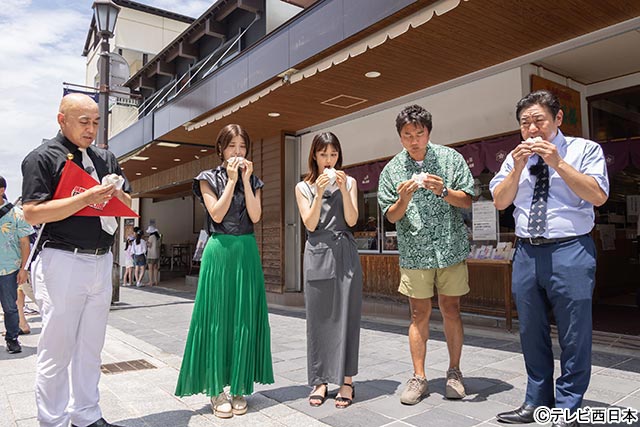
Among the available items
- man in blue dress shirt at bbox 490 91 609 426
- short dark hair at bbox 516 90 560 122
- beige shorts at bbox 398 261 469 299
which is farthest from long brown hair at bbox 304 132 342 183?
short dark hair at bbox 516 90 560 122

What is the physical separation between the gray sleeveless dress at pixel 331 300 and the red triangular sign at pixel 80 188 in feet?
4.37

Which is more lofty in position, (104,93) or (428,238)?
(104,93)

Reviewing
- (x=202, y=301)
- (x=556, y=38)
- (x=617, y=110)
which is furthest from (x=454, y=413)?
(x=617, y=110)

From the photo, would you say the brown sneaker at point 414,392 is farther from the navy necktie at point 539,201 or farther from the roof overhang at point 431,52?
the roof overhang at point 431,52

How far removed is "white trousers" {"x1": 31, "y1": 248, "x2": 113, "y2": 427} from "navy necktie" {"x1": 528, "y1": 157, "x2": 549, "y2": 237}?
2.52 meters

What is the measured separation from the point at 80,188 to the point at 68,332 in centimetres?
79

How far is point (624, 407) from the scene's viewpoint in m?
3.10

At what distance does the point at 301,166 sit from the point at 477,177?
440 cm

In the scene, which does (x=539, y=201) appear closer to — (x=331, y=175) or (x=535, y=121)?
(x=535, y=121)

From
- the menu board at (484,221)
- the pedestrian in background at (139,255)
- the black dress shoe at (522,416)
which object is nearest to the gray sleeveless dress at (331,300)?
the black dress shoe at (522,416)

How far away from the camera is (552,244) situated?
268 centimetres

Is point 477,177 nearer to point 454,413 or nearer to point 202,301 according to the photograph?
point 454,413

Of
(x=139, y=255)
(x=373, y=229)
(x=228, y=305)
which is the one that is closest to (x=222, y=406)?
(x=228, y=305)

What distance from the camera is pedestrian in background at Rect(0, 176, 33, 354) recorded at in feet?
17.1
